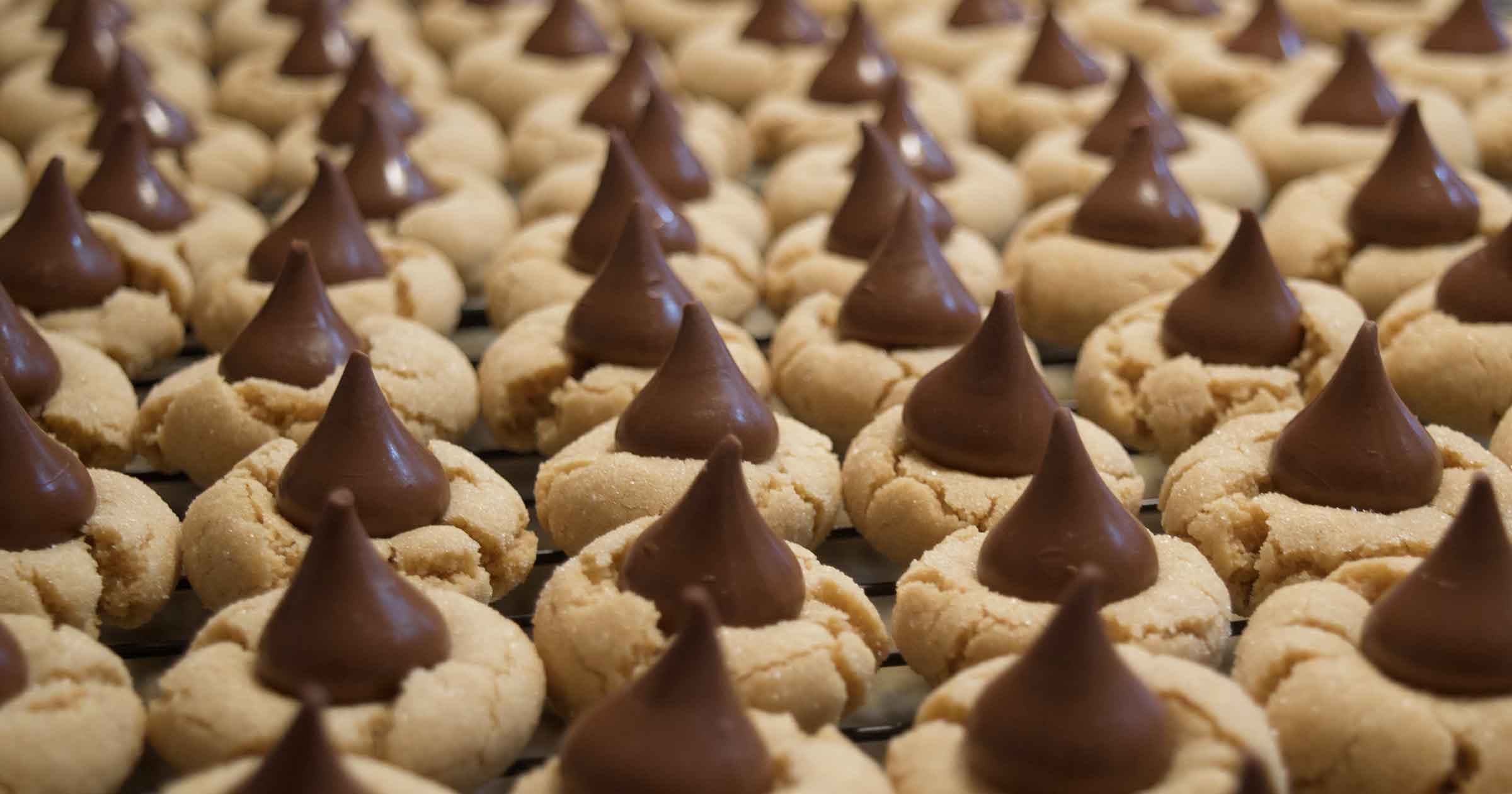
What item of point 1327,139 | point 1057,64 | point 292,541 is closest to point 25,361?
point 292,541

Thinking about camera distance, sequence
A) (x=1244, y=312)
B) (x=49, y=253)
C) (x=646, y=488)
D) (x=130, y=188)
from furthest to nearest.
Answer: (x=130, y=188), (x=49, y=253), (x=1244, y=312), (x=646, y=488)

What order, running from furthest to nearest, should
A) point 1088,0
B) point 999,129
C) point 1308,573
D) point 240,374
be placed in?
point 1088,0, point 999,129, point 240,374, point 1308,573

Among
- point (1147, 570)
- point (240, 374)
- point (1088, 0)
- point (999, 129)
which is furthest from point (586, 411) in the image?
point (1088, 0)

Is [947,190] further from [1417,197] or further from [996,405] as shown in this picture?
[996,405]

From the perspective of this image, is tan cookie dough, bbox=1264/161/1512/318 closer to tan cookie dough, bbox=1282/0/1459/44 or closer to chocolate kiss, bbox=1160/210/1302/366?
chocolate kiss, bbox=1160/210/1302/366

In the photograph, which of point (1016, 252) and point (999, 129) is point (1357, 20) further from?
point (1016, 252)

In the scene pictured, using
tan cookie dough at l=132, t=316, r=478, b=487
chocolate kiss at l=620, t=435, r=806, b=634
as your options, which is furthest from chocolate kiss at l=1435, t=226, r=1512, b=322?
tan cookie dough at l=132, t=316, r=478, b=487
